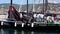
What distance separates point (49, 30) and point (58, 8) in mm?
1634

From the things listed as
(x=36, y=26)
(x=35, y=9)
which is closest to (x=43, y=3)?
(x=35, y=9)

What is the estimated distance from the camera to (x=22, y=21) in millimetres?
13047

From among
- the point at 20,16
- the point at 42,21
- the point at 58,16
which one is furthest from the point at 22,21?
the point at 58,16

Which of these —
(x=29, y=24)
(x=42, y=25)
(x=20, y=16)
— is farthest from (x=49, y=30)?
(x=20, y=16)

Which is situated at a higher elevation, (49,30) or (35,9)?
(35,9)

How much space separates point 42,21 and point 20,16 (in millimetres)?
1511

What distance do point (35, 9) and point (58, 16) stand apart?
1571mm

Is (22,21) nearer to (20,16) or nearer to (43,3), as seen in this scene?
(20,16)

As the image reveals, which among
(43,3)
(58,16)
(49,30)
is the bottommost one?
(49,30)

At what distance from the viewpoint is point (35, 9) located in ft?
42.8

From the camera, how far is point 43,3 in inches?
502

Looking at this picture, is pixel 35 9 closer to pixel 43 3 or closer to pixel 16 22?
pixel 43 3

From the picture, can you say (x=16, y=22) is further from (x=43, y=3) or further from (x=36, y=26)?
(x=43, y=3)

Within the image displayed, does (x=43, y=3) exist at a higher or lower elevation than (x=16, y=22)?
higher
